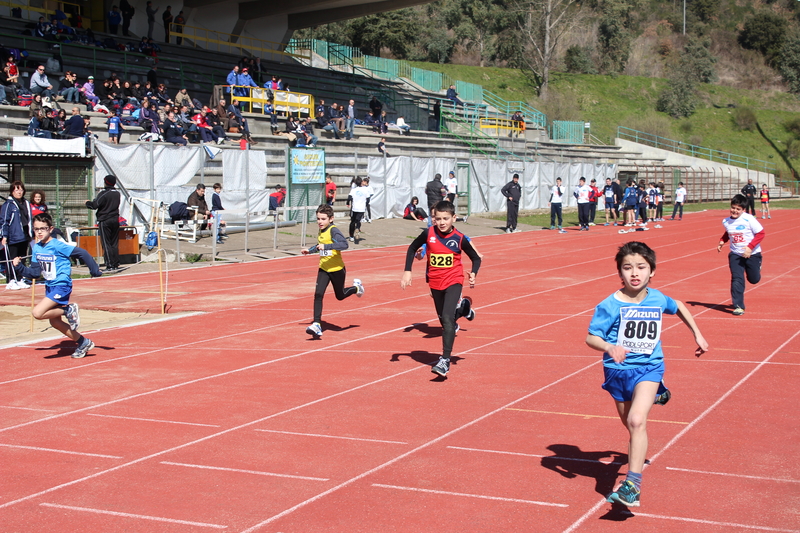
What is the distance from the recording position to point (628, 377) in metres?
5.32

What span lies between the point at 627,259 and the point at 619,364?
2.25ft

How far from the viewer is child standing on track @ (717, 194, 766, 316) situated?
1256cm

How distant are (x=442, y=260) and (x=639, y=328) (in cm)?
415

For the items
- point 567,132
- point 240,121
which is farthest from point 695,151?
point 240,121

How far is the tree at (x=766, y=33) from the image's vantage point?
301 ft

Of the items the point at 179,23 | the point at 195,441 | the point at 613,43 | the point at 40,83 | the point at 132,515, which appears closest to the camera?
the point at 132,515

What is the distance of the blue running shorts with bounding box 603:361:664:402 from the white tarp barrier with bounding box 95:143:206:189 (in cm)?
1991

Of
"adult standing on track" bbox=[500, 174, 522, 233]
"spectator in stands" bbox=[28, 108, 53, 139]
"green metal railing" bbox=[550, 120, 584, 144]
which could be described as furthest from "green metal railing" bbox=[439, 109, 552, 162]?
"spectator in stands" bbox=[28, 108, 53, 139]

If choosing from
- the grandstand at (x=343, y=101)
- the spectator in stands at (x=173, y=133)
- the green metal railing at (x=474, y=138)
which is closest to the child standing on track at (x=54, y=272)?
the grandstand at (x=343, y=101)

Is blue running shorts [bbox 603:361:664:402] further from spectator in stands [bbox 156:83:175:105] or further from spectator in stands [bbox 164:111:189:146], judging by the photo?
spectator in stands [bbox 156:83:175:105]

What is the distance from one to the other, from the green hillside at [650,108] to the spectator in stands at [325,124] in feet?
121

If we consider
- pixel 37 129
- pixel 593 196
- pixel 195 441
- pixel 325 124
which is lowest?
pixel 195 441

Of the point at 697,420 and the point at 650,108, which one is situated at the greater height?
the point at 650,108

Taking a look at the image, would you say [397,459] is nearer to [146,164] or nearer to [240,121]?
[146,164]
